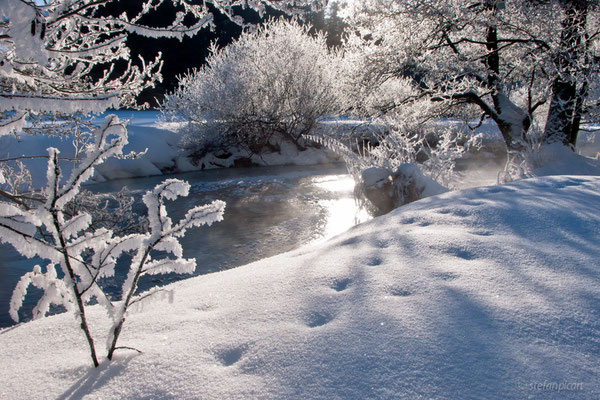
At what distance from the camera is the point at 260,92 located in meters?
16.0

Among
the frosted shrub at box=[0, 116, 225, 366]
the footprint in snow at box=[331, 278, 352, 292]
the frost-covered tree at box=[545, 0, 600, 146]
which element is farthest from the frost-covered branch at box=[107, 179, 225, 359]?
the frost-covered tree at box=[545, 0, 600, 146]

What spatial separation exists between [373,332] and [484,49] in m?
8.58

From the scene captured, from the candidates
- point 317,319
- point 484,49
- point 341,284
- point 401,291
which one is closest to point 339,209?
point 484,49

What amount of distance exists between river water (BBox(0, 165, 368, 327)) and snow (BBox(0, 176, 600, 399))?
10.7 ft

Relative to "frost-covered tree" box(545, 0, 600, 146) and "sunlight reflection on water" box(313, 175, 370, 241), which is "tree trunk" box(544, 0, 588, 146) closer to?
"frost-covered tree" box(545, 0, 600, 146)

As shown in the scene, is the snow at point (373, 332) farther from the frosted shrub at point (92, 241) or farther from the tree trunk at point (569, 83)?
the tree trunk at point (569, 83)

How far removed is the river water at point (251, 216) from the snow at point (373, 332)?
3.28 m

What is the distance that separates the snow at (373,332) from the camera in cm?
121

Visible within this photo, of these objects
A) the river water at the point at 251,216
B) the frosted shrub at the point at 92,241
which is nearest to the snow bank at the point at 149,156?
the river water at the point at 251,216

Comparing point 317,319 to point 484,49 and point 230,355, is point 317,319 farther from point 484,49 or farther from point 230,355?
point 484,49

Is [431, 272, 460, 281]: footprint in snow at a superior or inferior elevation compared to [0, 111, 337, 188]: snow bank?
superior

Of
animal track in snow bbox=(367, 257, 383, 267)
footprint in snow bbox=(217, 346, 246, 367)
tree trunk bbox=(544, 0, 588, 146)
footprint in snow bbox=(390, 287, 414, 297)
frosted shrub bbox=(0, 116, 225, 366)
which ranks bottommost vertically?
footprint in snow bbox=(217, 346, 246, 367)

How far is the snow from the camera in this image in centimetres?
121

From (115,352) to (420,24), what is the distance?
25.0 feet
